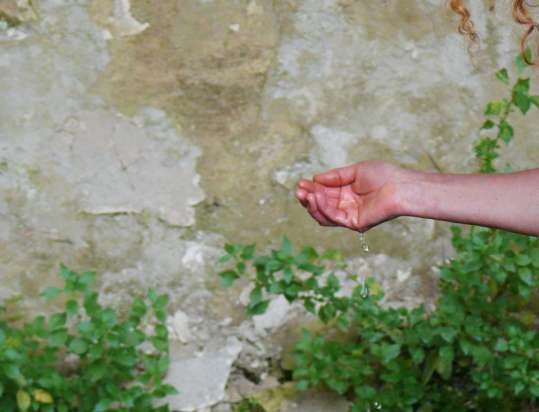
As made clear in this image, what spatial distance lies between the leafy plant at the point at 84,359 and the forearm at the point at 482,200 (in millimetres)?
943

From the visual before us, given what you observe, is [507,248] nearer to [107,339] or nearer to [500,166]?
[500,166]

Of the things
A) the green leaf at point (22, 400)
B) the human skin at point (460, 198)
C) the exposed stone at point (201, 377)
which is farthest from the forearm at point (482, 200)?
the exposed stone at point (201, 377)

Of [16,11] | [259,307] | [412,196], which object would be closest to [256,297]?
[259,307]

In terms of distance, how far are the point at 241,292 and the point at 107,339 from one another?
1.87 ft

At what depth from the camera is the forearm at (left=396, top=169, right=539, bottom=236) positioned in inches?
83.4

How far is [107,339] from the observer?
283 cm

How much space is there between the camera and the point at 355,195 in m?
2.47

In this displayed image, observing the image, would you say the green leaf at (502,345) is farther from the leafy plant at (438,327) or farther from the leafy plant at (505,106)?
the leafy plant at (505,106)

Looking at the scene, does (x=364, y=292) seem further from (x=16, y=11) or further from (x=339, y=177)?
(x=16, y=11)

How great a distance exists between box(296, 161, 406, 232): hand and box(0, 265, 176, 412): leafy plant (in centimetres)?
58

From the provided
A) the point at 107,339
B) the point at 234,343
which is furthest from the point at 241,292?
the point at 107,339

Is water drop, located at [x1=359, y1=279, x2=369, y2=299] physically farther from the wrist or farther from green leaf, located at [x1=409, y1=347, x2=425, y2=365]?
the wrist

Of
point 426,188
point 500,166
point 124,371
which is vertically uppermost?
point 426,188

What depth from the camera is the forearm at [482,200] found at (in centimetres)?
212
